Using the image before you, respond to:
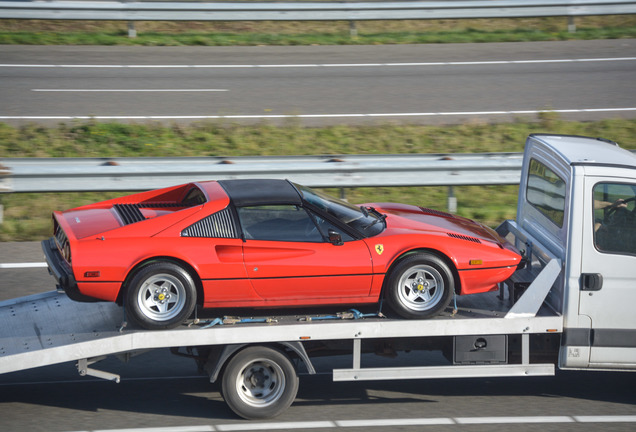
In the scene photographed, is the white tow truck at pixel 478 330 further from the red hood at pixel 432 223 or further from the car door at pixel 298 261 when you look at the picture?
the red hood at pixel 432 223

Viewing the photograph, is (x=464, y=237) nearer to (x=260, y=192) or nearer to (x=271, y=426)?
(x=260, y=192)

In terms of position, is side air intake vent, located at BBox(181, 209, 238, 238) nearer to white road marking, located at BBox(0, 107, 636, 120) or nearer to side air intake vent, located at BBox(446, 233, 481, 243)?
side air intake vent, located at BBox(446, 233, 481, 243)

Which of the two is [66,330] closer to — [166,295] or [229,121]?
[166,295]

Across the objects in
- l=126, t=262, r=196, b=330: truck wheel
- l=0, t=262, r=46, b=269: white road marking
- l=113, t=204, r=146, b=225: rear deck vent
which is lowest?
l=0, t=262, r=46, b=269: white road marking

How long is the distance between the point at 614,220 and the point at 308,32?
13.7m

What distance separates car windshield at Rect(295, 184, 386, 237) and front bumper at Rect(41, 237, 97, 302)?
6.07ft

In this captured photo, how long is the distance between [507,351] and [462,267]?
0.73m

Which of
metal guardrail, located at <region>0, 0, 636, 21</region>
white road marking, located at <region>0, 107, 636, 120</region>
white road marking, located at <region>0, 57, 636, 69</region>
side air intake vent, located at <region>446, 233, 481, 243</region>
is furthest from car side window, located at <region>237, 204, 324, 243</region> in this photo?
metal guardrail, located at <region>0, 0, 636, 21</region>

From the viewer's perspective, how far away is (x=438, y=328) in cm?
582

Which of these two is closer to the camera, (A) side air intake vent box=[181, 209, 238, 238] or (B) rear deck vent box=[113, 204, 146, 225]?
(A) side air intake vent box=[181, 209, 238, 238]

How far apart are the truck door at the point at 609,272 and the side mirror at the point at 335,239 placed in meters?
1.84

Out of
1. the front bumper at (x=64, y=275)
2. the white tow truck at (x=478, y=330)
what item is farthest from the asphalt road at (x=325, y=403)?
Result: the front bumper at (x=64, y=275)

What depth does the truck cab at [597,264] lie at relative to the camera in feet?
19.3

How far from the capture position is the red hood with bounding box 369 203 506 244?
632 centimetres
